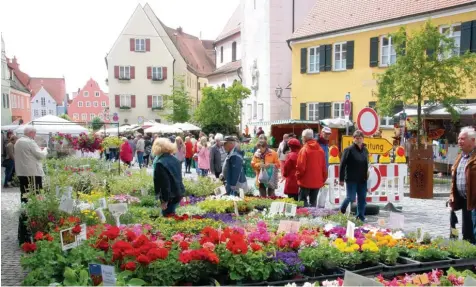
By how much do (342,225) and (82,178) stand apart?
6753 mm

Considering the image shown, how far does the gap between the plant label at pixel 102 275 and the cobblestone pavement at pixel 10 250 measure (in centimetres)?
214

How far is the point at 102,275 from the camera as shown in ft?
15.7

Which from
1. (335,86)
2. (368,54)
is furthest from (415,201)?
(335,86)

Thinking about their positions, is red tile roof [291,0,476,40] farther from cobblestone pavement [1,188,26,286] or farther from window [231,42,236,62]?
window [231,42,236,62]

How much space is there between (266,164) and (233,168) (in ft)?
2.63

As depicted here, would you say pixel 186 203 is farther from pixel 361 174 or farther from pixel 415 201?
pixel 415 201

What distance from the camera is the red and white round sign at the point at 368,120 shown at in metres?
12.6

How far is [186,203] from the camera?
11.1 m

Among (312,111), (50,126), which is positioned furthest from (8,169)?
(312,111)

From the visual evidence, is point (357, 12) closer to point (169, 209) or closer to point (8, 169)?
point (8, 169)

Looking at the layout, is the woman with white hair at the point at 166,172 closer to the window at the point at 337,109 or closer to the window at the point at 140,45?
the window at the point at 337,109

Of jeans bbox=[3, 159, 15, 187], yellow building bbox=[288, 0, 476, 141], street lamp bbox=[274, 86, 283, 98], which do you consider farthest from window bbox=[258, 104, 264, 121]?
jeans bbox=[3, 159, 15, 187]

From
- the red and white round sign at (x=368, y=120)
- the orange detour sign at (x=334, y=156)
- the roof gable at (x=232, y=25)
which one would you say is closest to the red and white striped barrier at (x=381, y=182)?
the orange detour sign at (x=334, y=156)

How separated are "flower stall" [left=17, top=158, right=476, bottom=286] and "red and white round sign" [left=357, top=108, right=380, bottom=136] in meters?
4.13
